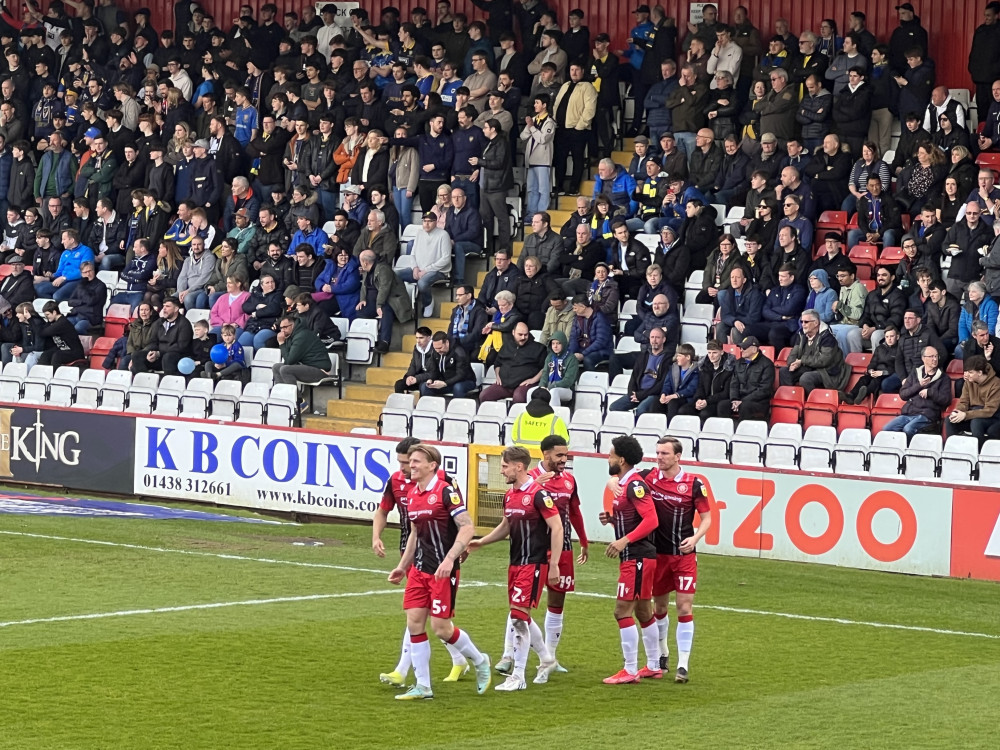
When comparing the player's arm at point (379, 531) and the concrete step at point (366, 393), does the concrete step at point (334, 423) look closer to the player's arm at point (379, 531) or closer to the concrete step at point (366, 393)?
the concrete step at point (366, 393)

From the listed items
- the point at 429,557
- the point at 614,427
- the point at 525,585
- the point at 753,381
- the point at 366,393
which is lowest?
the point at 525,585

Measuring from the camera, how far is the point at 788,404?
786 inches

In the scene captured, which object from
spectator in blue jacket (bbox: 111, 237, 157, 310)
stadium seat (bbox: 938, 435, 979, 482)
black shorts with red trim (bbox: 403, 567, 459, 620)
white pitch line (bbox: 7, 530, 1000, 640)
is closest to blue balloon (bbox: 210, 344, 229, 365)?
spectator in blue jacket (bbox: 111, 237, 157, 310)

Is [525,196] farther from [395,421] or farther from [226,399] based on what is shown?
[226,399]

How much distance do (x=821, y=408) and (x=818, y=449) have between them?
1324mm

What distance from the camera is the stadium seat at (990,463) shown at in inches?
682

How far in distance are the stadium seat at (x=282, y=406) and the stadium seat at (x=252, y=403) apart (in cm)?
10

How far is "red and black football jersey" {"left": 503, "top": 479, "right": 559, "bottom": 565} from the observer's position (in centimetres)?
1117

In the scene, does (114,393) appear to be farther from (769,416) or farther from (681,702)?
(681,702)

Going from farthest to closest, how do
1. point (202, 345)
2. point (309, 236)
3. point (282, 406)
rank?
point (309, 236), point (202, 345), point (282, 406)

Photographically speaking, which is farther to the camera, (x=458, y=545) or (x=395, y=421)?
(x=395, y=421)

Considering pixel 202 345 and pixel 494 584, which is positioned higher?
pixel 202 345

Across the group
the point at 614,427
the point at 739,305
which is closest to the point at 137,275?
the point at 614,427

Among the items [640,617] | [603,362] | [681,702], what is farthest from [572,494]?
[603,362]
